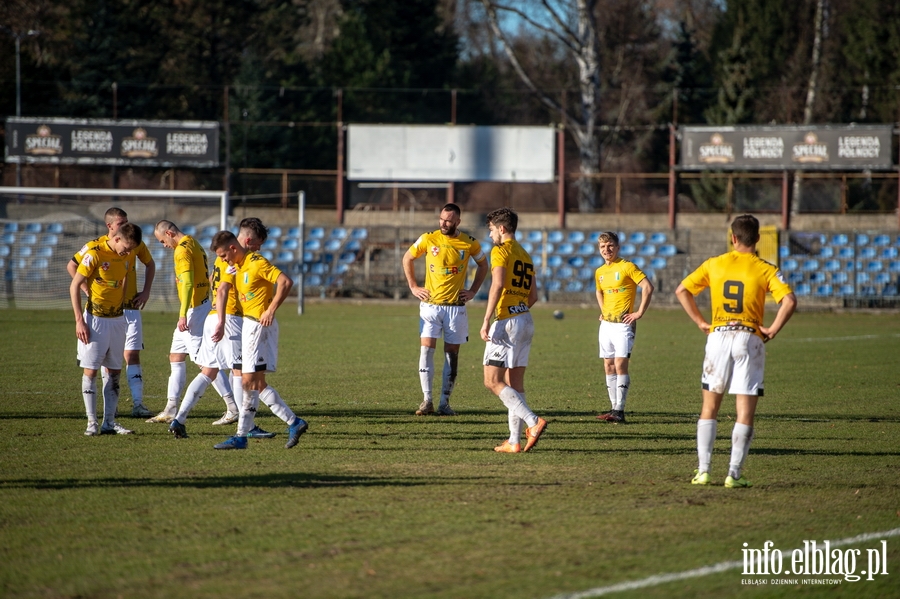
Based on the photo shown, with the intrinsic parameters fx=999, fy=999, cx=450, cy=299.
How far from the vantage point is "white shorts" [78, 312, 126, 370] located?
29.7ft

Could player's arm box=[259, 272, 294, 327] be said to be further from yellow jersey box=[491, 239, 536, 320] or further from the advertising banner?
the advertising banner

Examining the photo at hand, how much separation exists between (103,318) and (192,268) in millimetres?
1131

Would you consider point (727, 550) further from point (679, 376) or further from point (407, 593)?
point (679, 376)

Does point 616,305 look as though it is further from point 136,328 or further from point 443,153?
point 443,153

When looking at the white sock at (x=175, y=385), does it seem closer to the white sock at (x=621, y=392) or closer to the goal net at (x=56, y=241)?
the white sock at (x=621, y=392)

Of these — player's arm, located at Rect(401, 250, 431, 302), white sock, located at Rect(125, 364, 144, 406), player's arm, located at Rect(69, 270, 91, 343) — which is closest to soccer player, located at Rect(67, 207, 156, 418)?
white sock, located at Rect(125, 364, 144, 406)

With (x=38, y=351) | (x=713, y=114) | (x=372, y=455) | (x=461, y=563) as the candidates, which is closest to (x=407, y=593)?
(x=461, y=563)

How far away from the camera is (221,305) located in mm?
8438

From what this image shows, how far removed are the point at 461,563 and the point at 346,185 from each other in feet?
129

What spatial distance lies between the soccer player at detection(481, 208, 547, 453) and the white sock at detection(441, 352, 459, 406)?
7.75 feet

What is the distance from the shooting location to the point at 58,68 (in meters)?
44.0

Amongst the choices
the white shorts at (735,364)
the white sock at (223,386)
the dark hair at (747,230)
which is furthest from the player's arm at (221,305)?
the dark hair at (747,230)

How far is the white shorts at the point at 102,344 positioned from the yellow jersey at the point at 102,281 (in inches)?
2.8

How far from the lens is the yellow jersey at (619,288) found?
437 inches
